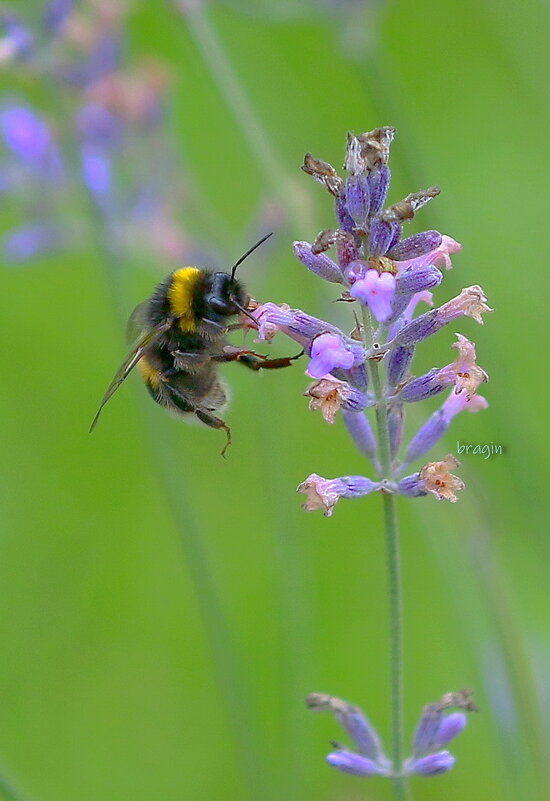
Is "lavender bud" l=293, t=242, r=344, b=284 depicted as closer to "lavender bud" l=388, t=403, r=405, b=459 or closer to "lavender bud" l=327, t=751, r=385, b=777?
"lavender bud" l=388, t=403, r=405, b=459

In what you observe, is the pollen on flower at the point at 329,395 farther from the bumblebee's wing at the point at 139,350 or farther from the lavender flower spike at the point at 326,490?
the bumblebee's wing at the point at 139,350

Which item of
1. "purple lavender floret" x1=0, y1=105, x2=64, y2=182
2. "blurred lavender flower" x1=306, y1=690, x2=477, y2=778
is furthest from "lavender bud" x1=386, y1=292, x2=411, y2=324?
"purple lavender floret" x1=0, y1=105, x2=64, y2=182

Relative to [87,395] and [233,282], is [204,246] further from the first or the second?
[87,395]

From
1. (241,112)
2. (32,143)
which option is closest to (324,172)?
(241,112)

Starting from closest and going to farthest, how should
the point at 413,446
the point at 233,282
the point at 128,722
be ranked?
the point at 413,446
the point at 233,282
the point at 128,722

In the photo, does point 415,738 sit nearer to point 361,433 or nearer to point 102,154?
point 361,433

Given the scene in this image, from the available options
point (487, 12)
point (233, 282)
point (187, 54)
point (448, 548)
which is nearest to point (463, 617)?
point (448, 548)
